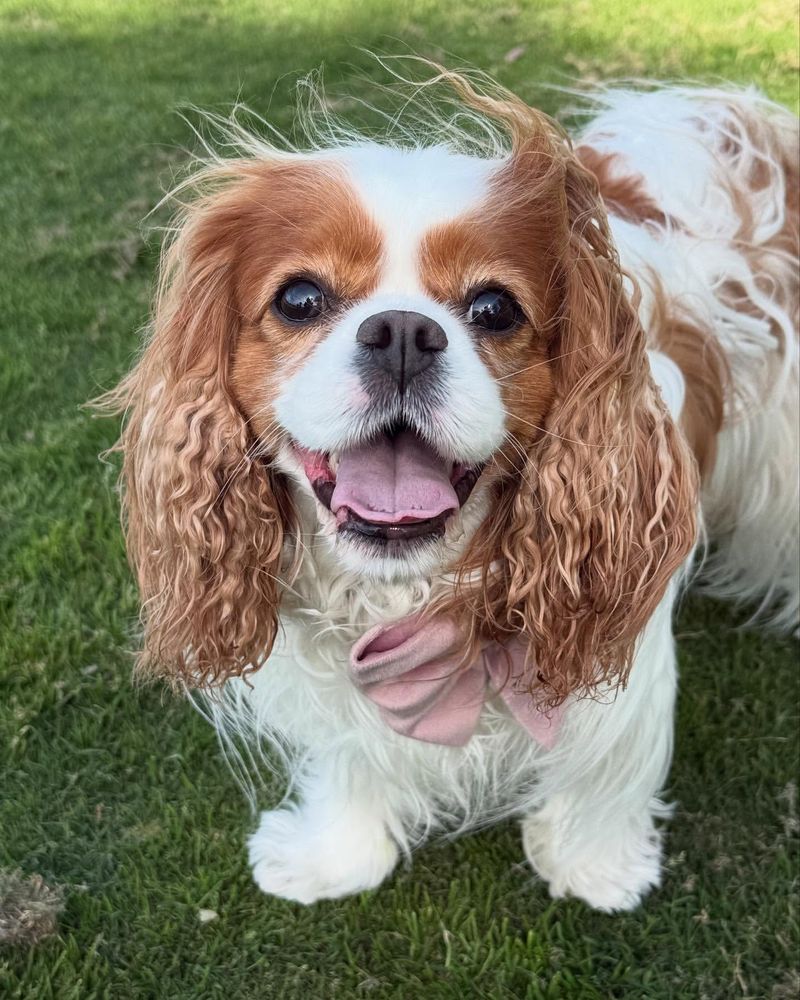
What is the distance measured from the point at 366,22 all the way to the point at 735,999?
24.4 feet

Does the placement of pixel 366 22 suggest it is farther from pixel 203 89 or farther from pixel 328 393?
pixel 328 393

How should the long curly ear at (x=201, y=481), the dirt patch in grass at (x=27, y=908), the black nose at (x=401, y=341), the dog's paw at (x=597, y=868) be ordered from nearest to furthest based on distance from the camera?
the black nose at (x=401, y=341) → the long curly ear at (x=201, y=481) → the dirt patch in grass at (x=27, y=908) → the dog's paw at (x=597, y=868)

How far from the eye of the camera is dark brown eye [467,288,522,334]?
5.39 feet

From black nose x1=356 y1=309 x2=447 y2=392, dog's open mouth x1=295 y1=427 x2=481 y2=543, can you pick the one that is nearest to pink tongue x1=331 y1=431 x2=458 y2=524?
dog's open mouth x1=295 y1=427 x2=481 y2=543

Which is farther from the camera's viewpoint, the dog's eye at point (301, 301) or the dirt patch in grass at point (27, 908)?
the dirt patch in grass at point (27, 908)

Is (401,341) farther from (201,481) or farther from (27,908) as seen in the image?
(27,908)

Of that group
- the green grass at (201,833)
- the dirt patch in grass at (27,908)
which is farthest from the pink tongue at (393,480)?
the dirt patch in grass at (27,908)

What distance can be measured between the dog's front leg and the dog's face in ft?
3.11

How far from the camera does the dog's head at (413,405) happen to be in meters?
1.59

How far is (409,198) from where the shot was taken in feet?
5.18

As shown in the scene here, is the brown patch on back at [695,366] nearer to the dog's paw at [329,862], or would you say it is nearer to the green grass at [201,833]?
the green grass at [201,833]

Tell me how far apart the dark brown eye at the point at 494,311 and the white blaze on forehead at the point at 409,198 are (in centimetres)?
10

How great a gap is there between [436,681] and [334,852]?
765 mm

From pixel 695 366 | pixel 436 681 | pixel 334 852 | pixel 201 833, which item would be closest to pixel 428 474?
pixel 436 681
